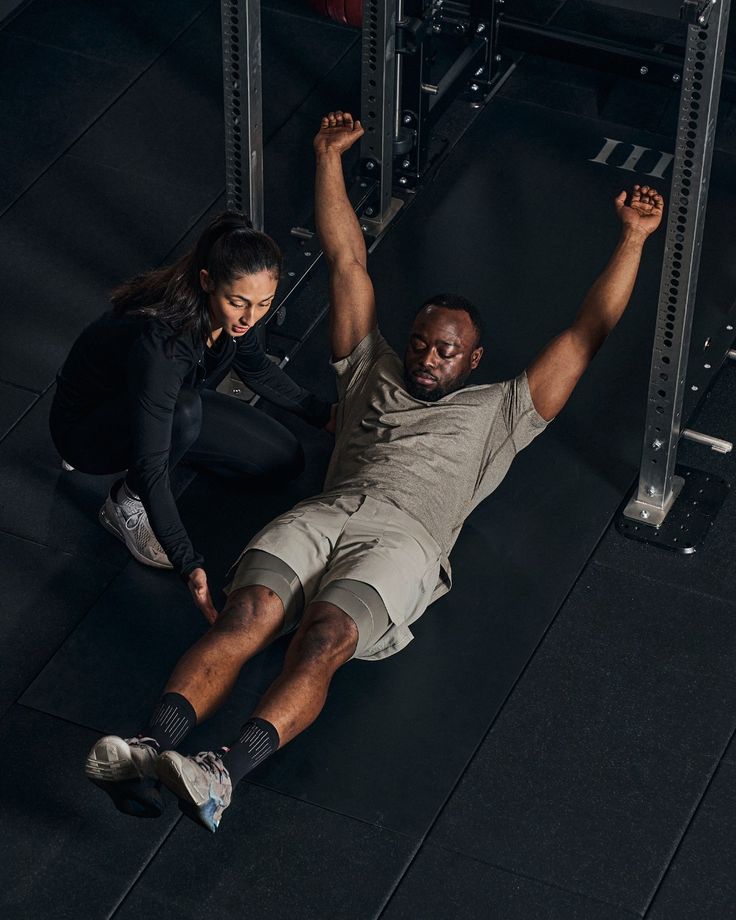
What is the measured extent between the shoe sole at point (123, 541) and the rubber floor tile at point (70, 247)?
657 millimetres

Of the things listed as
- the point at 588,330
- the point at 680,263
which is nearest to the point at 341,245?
the point at 588,330

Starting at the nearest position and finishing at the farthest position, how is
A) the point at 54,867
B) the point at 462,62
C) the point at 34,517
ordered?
the point at 54,867 < the point at 34,517 < the point at 462,62

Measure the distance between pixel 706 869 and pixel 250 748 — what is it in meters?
1.05

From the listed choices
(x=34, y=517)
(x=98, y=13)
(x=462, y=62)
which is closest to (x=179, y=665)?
(x=34, y=517)

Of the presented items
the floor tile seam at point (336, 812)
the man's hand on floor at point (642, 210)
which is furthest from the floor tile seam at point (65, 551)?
the man's hand on floor at point (642, 210)

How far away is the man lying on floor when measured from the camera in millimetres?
3514

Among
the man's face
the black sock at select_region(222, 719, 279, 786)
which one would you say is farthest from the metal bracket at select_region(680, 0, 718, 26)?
the black sock at select_region(222, 719, 279, 786)

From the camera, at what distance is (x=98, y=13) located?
6.20 metres

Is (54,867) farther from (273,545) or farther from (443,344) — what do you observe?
(443,344)

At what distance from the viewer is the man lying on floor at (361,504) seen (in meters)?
3.51

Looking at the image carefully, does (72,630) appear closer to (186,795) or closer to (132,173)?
(186,795)

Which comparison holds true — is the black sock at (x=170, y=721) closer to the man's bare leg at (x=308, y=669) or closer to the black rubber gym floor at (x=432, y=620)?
the man's bare leg at (x=308, y=669)

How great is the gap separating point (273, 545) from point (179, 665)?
1.26 ft

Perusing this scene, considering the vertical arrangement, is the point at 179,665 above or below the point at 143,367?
below
